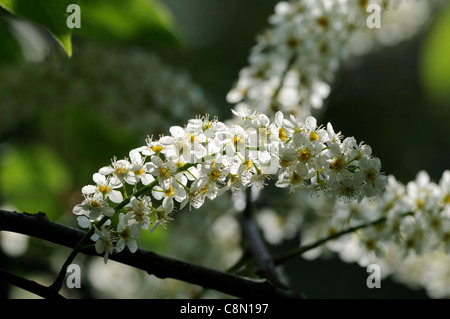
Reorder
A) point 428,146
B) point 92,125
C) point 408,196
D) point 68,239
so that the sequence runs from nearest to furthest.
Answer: point 68,239 → point 408,196 → point 92,125 → point 428,146

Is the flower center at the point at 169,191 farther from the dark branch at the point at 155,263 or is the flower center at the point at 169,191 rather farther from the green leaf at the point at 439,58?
the green leaf at the point at 439,58

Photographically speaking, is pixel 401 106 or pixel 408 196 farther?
pixel 401 106

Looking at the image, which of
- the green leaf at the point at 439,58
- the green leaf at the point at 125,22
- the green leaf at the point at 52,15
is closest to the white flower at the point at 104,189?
the green leaf at the point at 52,15

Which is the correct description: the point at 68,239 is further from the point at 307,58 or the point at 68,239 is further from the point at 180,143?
the point at 307,58

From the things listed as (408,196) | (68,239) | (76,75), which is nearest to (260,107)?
(408,196)

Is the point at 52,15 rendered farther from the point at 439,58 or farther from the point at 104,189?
the point at 439,58
